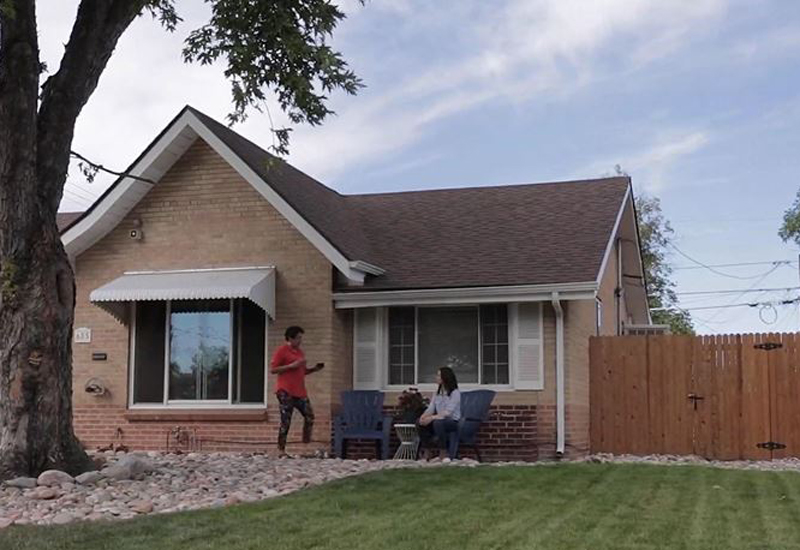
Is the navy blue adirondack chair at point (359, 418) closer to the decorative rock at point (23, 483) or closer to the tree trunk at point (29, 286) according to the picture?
the tree trunk at point (29, 286)

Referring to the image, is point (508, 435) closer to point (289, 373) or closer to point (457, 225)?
point (289, 373)

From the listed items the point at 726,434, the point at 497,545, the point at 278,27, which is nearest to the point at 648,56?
the point at 726,434

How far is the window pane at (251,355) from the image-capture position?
52.6 feet

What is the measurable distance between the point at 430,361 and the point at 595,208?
4.34m

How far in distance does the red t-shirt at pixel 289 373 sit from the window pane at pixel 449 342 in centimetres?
235

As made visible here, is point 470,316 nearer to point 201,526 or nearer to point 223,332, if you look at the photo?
point 223,332

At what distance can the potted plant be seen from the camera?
582 inches

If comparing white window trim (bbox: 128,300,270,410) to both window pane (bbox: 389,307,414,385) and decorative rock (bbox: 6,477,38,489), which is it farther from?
decorative rock (bbox: 6,477,38,489)

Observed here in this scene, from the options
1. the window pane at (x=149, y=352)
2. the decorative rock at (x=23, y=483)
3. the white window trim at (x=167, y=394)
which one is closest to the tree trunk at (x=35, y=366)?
the decorative rock at (x=23, y=483)

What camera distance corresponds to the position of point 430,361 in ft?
52.9

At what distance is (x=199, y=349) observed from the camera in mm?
16281

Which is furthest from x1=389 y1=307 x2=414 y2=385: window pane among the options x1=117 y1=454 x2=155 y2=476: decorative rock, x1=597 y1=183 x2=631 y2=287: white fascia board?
x1=117 y1=454 x2=155 y2=476: decorative rock


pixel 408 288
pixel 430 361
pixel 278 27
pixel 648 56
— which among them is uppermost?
pixel 648 56

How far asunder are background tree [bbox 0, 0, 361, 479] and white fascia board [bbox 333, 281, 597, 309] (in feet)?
13.5
